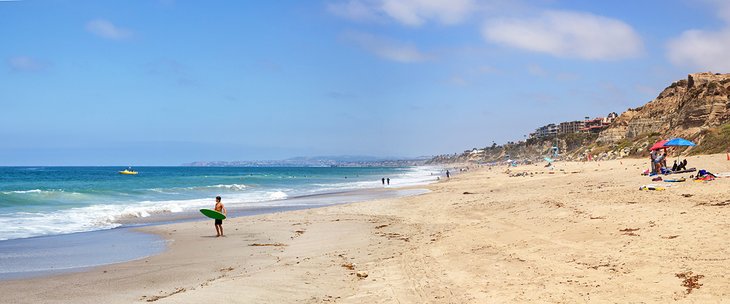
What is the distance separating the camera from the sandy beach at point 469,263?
7309 millimetres

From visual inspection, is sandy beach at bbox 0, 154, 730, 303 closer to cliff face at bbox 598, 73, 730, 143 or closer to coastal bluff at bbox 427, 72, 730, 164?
coastal bluff at bbox 427, 72, 730, 164

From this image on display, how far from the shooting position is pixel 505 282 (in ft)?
26.0

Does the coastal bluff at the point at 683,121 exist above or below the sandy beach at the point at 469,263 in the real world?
above

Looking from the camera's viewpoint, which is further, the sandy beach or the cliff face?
the cliff face

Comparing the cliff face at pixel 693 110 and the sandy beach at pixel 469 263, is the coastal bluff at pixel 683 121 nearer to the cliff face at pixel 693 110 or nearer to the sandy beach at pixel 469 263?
the cliff face at pixel 693 110

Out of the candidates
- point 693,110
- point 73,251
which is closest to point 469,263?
point 73,251

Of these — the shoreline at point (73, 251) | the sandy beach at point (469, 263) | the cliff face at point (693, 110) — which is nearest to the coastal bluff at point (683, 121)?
the cliff face at point (693, 110)

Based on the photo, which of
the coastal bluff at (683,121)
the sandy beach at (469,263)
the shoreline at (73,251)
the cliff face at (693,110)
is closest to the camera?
the sandy beach at (469,263)

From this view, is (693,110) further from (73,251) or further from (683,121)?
(73,251)

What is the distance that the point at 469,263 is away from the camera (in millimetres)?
9469

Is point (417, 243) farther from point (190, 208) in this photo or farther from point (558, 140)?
point (558, 140)

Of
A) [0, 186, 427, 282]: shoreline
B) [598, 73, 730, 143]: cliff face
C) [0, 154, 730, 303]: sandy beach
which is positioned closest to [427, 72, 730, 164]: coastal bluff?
[598, 73, 730, 143]: cliff face

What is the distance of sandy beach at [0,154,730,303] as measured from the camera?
731 cm

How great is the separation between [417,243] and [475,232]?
62.1 inches
